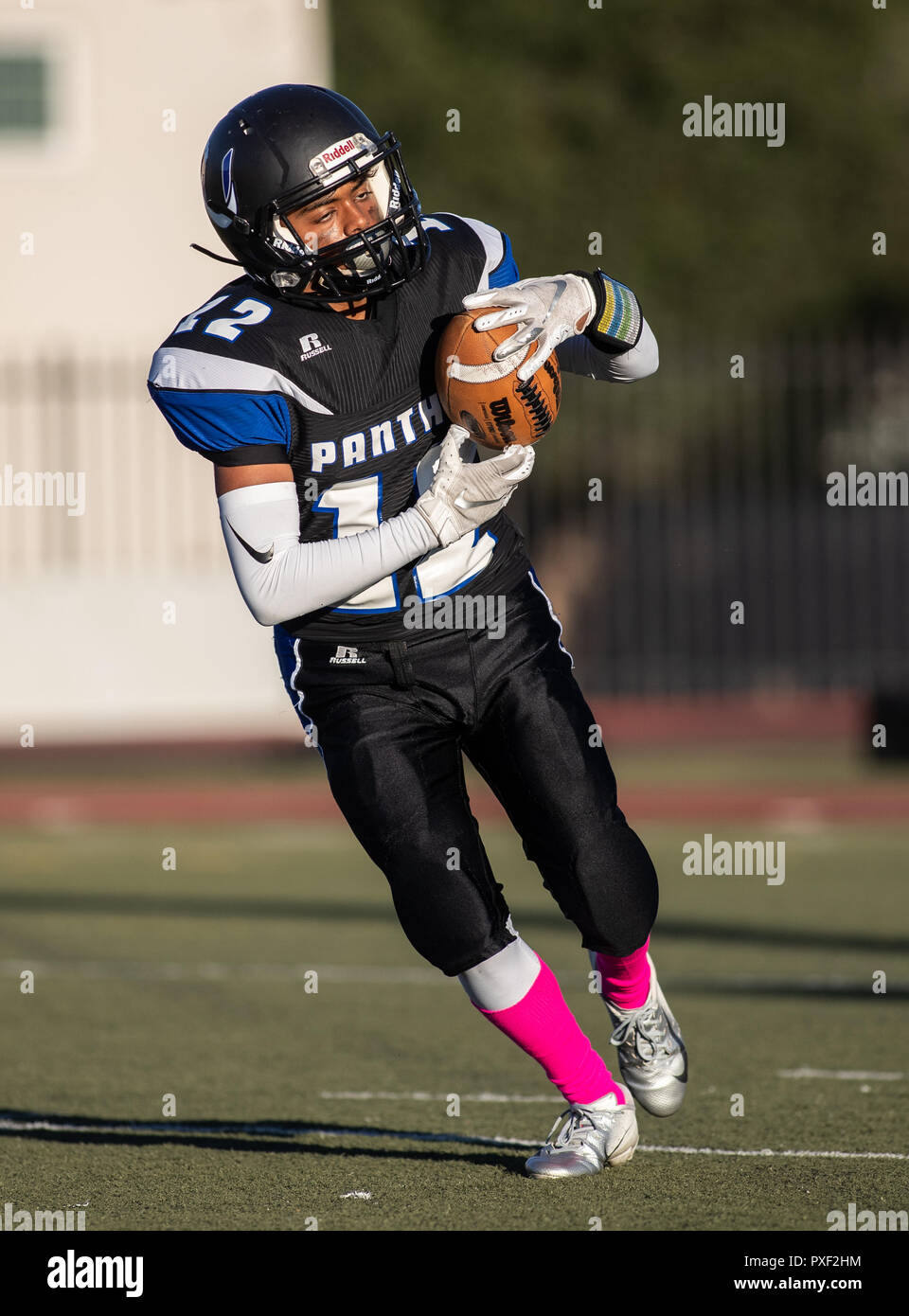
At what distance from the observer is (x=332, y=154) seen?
157 inches

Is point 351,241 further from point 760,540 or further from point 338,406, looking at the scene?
point 760,540

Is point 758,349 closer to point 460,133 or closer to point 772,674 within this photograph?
point 772,674

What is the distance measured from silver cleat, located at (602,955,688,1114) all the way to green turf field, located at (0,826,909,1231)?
0.15 m

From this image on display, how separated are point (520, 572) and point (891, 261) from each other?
64.5 ft

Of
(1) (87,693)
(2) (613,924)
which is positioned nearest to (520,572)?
(2) (613,924)

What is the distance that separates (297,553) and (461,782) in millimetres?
690

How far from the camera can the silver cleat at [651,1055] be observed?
429 centimetres

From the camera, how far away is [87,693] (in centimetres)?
1474

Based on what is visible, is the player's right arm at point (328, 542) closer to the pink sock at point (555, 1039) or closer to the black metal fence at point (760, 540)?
the pink sock at point (555, 1039)

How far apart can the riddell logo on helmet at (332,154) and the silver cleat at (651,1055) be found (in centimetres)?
187

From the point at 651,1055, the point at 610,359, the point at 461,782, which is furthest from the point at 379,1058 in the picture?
the point at 610,359

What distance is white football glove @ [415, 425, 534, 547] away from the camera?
12.7ft

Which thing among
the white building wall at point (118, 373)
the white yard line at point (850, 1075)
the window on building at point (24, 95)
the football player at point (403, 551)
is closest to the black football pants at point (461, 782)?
the football player at point (403, 551)

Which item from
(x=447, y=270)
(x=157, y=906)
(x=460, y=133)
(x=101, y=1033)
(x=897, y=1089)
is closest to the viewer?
(x=447, y=270)
